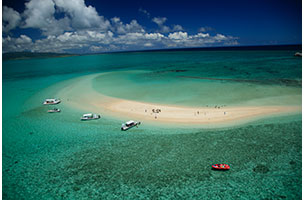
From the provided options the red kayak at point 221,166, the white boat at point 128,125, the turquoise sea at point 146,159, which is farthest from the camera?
the white boat at point 128,125

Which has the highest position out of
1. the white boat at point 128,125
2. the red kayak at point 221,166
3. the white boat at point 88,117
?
the white boat at point 88,117

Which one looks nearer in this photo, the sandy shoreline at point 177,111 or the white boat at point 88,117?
the sandy shoreline at point 177,111

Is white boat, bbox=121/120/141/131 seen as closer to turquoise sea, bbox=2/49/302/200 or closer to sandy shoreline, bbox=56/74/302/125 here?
Result: turquoise sea, bbox=2/49/302/200

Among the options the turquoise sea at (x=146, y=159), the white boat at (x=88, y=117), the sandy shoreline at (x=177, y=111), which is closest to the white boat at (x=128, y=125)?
the turquoise sea at (x=146, y=159)

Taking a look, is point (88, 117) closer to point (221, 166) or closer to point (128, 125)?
point (128, 125)

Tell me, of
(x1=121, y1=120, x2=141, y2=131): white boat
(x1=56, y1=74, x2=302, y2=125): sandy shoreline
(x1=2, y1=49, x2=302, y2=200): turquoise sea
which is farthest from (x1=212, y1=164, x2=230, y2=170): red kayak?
(x1=121, y1=120, x2=141, y2=131): white boat

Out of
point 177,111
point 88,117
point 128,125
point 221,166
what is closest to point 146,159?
point 221,166

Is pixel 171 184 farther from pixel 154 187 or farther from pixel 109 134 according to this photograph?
pixel 109 134

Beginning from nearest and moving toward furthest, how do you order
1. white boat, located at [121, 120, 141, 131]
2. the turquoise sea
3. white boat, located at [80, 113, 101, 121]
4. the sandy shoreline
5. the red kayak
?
the turquoise sea
the red kayak
white boat, located at [121, 120, 141, 131]
the sandy shoreline
white boat, located at [80, 113, 101, 121]

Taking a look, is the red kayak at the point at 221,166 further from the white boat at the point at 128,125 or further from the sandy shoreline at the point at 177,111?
the white boat at the point at 128,125

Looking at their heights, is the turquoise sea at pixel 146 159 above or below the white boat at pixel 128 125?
below

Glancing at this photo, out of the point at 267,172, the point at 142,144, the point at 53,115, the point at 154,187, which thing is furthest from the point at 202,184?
the point at 53,115
